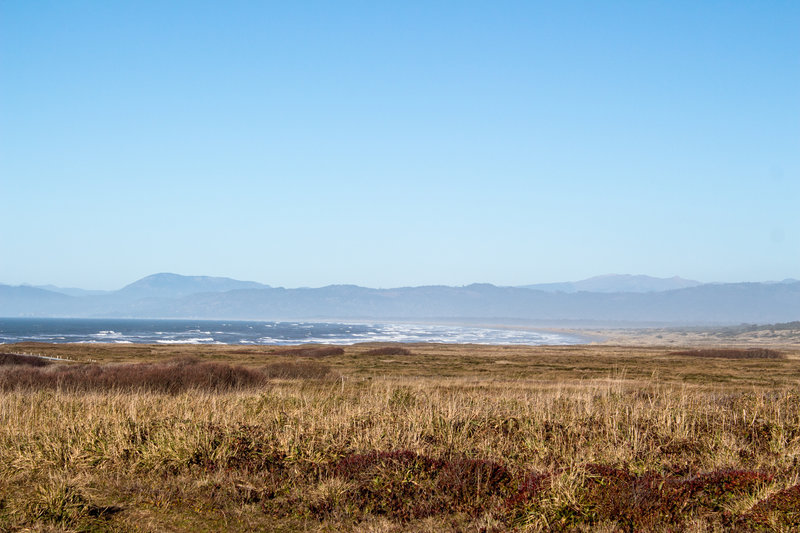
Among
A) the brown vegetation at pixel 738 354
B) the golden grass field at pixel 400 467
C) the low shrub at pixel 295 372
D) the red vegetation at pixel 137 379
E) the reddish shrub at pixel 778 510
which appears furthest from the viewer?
the brown vegetation at pixel 738 354

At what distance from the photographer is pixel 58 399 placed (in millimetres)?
17266

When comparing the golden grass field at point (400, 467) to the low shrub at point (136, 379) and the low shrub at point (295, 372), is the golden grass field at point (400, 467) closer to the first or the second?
the low shrub at point (136, 379)

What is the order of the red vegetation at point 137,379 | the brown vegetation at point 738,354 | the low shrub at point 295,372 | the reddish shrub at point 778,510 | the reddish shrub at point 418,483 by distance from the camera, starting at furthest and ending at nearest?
the brown vegetation at point 738,354
the low shrub at point 295,372
the red vegetation at point 137,379
the reddish shrub at point 418,483
the reddish shrub at point 778,510

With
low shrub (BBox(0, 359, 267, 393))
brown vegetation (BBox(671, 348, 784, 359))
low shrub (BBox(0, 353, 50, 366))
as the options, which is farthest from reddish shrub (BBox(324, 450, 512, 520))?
brown vegetation (BBox(671, 348, 784, 359))

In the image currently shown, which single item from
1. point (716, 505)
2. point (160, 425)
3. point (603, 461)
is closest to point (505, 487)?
point (603, 461)

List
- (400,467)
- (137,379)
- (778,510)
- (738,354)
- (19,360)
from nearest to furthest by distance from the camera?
(778,510), (400,467), (137,379), (19,360), (738,354)

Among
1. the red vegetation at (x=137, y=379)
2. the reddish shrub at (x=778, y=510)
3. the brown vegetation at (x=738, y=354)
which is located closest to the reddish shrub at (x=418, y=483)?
the reddish shrub at (x=778, y=510)

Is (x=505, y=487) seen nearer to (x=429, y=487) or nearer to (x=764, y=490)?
(x=429, y=487)

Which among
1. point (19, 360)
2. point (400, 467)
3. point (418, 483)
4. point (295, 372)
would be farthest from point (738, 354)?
point (418, 483)

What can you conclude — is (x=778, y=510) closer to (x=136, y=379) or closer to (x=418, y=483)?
(x=418, y=483)

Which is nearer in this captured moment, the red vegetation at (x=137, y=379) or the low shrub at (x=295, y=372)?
the red vegetation at (x=137, y=379)

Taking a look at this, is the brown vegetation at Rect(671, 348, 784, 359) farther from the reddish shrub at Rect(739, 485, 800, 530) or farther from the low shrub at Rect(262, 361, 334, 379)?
the reddish shrub at Rect(739, 485, 800, 530)

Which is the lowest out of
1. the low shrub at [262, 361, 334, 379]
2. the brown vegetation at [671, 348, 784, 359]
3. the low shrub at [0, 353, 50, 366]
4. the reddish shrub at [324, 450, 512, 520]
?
the brown vegetation at [671, 348, 784, 359]

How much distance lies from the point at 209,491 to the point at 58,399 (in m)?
9.78
